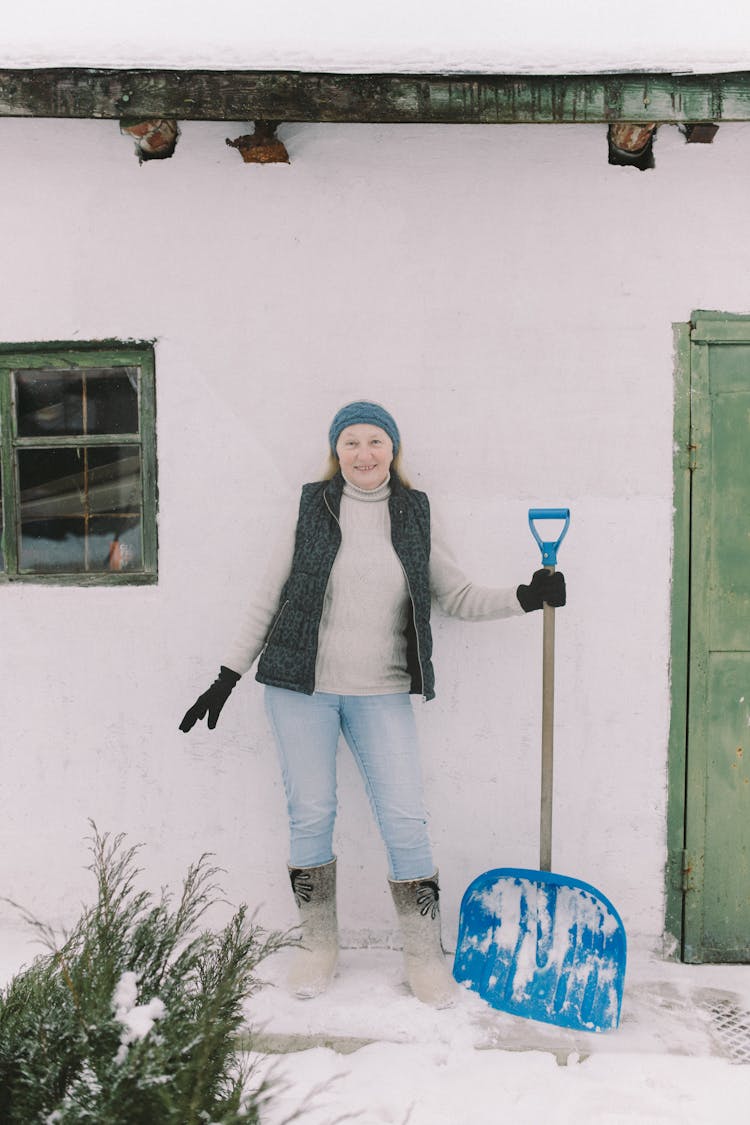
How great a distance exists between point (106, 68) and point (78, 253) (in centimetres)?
69

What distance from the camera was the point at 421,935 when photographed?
3051 millimetres

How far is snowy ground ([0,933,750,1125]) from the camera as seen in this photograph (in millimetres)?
2498

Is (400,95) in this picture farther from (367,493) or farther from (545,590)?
(545,590)

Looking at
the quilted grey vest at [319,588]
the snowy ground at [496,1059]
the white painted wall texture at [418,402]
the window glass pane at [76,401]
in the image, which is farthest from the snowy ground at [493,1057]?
the window glass pane at [76,401]

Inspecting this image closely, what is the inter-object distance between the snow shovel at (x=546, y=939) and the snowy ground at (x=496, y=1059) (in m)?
0.07

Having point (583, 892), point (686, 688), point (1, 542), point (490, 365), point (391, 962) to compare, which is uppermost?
point (490, 365)

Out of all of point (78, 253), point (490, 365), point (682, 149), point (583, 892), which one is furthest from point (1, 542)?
point (682, 149)

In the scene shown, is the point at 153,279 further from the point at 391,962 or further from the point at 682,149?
the point at 391,962

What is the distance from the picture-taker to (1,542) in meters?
3.58

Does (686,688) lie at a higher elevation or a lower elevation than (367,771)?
higher

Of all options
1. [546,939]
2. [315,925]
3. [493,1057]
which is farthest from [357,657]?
[493,1057]

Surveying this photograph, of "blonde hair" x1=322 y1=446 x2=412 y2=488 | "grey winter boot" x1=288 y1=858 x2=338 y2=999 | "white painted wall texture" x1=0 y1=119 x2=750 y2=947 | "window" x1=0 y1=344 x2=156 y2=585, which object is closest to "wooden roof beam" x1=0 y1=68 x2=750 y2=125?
"white painted wall texture" x1=0 y1=119 x2=750 y2=947

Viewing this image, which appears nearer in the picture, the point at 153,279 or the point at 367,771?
the point at 367,771

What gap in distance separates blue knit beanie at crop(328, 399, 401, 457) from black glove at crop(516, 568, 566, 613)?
0.70 m
